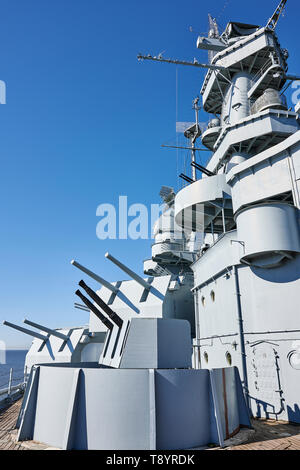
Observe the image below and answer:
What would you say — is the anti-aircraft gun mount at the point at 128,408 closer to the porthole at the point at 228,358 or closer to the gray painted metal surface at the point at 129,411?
the gray painted metal surface at the point at 129,411

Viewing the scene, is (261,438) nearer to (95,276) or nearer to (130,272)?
(130,272)

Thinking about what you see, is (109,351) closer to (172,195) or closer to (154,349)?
(154,349)

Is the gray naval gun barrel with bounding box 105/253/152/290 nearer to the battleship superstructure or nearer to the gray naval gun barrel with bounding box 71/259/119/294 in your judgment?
the battleship superstructure

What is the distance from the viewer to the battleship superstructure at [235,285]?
6551 millimetres

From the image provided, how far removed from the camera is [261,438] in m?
5.95

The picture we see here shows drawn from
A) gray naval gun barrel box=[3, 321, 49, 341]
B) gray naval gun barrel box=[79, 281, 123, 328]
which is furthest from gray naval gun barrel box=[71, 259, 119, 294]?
gray naval gun barrel box=[3, 321, 49, 341]

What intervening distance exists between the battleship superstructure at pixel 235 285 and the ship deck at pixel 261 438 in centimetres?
28

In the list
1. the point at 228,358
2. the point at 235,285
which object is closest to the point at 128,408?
the point at 235,285

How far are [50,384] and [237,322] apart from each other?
17.5 feet

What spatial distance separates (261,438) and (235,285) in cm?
409

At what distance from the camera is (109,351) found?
7773 millimetres

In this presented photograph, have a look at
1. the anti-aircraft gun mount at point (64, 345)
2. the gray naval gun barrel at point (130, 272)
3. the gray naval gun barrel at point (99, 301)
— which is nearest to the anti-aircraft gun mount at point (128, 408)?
the gray naval gun barrel at point (99, 301)

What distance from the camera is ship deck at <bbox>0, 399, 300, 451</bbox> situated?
5398mm
